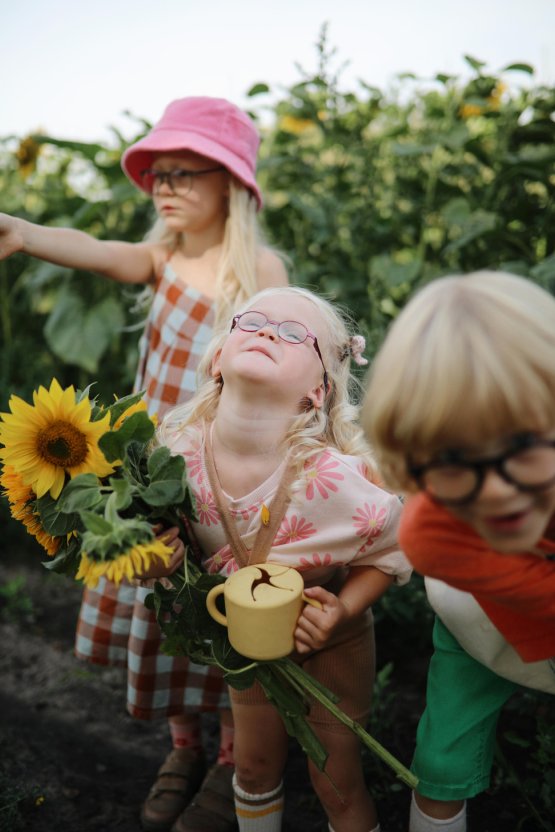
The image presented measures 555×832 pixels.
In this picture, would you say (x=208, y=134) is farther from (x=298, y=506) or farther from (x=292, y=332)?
(x=298, y=506)

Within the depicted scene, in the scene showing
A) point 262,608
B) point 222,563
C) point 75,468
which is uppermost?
point 75,468

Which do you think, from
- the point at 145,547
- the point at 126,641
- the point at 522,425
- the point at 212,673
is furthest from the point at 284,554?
the point at 126,641

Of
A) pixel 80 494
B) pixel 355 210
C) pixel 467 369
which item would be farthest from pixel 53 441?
pixel 355 210

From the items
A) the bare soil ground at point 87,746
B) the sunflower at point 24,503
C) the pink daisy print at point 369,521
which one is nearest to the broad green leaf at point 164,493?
the sunflower at point 24,503

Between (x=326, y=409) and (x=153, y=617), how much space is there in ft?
2.54

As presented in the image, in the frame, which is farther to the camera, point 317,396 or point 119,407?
point 317,396

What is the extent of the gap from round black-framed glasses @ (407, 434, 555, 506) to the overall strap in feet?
1.59

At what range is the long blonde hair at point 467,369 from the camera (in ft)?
3.10

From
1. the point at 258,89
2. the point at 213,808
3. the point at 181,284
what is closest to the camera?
the point at 213,808

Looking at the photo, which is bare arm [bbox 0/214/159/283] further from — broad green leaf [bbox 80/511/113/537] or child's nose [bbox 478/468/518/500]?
child's nose [bbox 478/468/518/500]

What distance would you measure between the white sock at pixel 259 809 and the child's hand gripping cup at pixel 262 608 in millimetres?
440

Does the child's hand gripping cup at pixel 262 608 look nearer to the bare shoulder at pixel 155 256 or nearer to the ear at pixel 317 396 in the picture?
the ear at pixel 317 396

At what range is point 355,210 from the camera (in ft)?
10.0

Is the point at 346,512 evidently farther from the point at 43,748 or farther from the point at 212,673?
the point at 43,748
